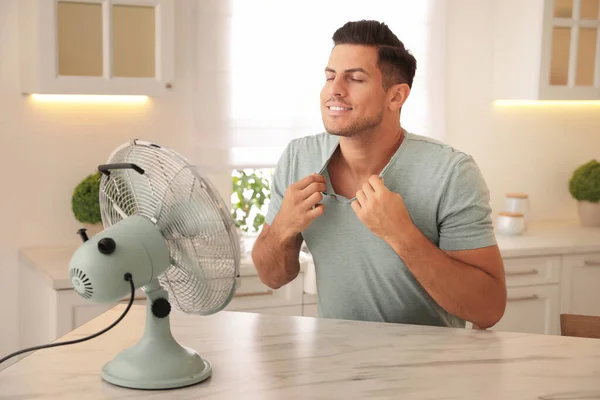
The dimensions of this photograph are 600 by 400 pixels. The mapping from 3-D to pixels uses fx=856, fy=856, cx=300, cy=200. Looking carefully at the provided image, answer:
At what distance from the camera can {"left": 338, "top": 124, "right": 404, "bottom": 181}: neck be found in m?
2.24

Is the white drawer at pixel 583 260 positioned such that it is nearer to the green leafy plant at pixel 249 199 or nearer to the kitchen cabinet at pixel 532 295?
the kitchen cabinet at pixel 532 295

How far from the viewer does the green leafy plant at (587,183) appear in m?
4.26

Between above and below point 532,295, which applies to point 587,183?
above

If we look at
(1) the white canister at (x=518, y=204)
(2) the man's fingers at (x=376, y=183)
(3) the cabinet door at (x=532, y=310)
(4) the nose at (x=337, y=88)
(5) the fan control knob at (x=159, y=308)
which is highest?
(4) the nose at (x=337, y=88)

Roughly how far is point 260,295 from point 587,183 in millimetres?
1943

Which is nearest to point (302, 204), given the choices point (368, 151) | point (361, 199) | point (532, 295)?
point (361, 199)

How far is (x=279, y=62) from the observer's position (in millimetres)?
3717

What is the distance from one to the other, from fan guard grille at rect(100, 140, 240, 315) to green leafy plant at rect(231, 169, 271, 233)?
227 cm

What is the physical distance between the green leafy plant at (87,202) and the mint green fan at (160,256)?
1.74 m

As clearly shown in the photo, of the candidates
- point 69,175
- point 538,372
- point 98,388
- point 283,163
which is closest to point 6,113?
point 69,175

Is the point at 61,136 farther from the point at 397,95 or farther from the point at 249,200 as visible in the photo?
the point at 397,95

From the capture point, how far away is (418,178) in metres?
2.18

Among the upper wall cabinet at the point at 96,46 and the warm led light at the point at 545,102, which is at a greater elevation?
the upper wall cabinet at the point at 96,46

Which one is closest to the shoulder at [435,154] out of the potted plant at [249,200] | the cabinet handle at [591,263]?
the potted plant at [249,200]
